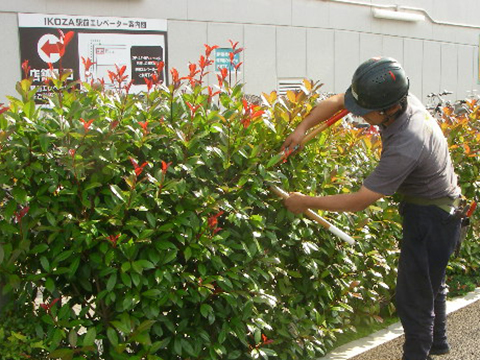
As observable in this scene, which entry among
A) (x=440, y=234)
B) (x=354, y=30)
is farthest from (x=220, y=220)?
(x=354, y=30)

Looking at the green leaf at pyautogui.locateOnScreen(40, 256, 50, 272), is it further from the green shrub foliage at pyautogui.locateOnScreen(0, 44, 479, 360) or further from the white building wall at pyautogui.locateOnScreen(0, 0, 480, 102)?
the white building wall at pyautogui.locateOnScreen(0, 0, 480, 102)

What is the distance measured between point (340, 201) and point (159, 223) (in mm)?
1062

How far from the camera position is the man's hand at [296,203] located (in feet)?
11.9

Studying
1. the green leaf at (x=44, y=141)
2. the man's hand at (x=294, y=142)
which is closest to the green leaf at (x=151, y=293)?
the green leaf at (x=44, y=141)

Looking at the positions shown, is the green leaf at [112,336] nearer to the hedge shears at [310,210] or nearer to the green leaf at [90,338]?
the green leaf at [90,338]

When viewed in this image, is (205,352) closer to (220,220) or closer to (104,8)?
(220,220)

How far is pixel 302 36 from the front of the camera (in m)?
13.1

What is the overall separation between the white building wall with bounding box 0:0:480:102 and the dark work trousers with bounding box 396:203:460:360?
23.6 feet

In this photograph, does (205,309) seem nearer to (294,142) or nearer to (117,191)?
(117,191)

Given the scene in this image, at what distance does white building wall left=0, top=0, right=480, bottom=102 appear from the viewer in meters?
10.1

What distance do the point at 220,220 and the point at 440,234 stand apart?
1.43 meters

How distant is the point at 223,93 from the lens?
12.2 feet

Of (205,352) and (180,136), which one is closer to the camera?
(180,136)

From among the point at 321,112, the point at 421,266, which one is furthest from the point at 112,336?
the point at 421,266
